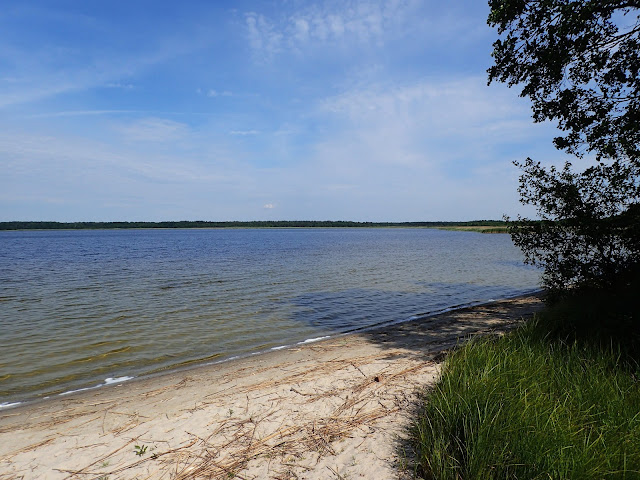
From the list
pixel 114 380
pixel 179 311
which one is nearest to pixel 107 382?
pixel 114 380

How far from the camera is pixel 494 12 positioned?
9141mm

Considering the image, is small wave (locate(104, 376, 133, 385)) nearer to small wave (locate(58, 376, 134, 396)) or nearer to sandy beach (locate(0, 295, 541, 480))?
small wave (locate(58, 376, 134, 396))

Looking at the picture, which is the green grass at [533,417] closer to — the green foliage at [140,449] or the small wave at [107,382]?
the green foliage at [140,449]

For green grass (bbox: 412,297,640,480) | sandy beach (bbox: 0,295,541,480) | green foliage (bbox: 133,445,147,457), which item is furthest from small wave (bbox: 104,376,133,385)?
green grass (bbox: 412,297,640,480)

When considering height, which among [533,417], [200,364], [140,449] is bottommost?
[200,364]

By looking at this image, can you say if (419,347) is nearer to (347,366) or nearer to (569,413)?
(347,366)

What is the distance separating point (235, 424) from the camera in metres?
4.91

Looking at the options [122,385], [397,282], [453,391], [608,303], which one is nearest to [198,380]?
[122,385]

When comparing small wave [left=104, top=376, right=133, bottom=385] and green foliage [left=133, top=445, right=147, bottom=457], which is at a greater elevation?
green foliage [left=133, top=445, right=147, bottom=457]

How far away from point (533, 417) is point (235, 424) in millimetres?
3460

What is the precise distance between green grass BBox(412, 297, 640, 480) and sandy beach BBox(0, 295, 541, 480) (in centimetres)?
58

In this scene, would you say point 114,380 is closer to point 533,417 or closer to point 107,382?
point 107,382

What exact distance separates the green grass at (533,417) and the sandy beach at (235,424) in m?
0.58

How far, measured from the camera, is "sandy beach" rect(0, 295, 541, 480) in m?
4.02
